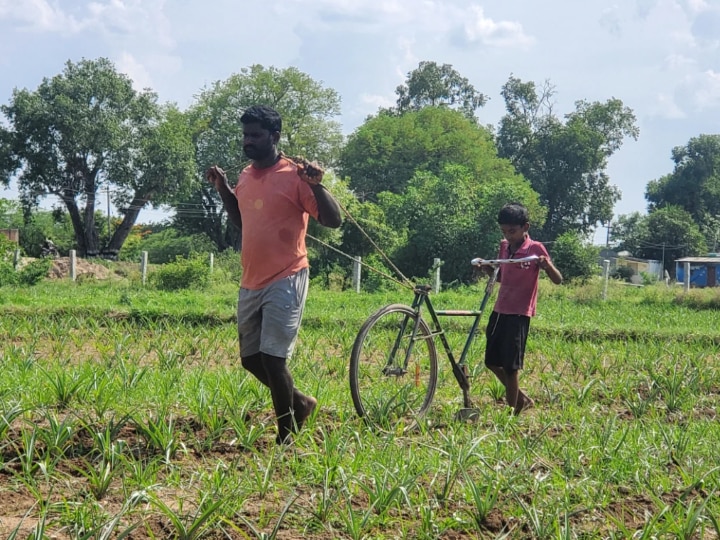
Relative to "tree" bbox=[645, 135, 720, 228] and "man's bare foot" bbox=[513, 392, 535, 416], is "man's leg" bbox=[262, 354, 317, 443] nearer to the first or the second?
"man's bare foot" bbox=[513, 392, 535, 416]

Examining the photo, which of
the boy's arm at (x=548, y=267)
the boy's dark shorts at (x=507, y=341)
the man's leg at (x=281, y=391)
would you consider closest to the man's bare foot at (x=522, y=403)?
the boy's dark shorts at (x=507, y=341)

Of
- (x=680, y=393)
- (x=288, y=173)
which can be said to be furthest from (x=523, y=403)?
(x=288, y=173)

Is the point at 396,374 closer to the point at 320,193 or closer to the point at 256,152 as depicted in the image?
the point at 320,193

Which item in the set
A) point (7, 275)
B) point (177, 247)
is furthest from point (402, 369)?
point (177, 247)

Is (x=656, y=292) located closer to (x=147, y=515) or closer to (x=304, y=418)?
Result: (x=304, y=418)

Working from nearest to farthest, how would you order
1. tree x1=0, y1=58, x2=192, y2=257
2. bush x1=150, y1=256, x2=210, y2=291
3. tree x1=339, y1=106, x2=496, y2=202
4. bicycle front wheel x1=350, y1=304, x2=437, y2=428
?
bicycle front wheel x1=350, y1=304, x2=437, y2=428 < bush x1=150, y1=256, x2=210, y2=291 < tree x1=0, y1=58, x2=192, y2=257 < tree x1=339, y1=106, x2=496, y2=202

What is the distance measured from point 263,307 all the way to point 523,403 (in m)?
2.28

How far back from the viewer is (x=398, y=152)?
1853 inches

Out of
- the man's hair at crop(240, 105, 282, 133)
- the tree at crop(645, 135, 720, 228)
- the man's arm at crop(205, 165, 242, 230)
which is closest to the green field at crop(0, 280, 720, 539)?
the man's arm at crop(205, 165, 242, 230)

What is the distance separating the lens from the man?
13.4 ft

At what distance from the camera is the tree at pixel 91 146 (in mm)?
35375

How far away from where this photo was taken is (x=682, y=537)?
9.18 feet

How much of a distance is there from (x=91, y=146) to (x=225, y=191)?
111 ft

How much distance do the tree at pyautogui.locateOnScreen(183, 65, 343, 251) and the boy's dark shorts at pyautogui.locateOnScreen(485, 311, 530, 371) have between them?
136 ft
